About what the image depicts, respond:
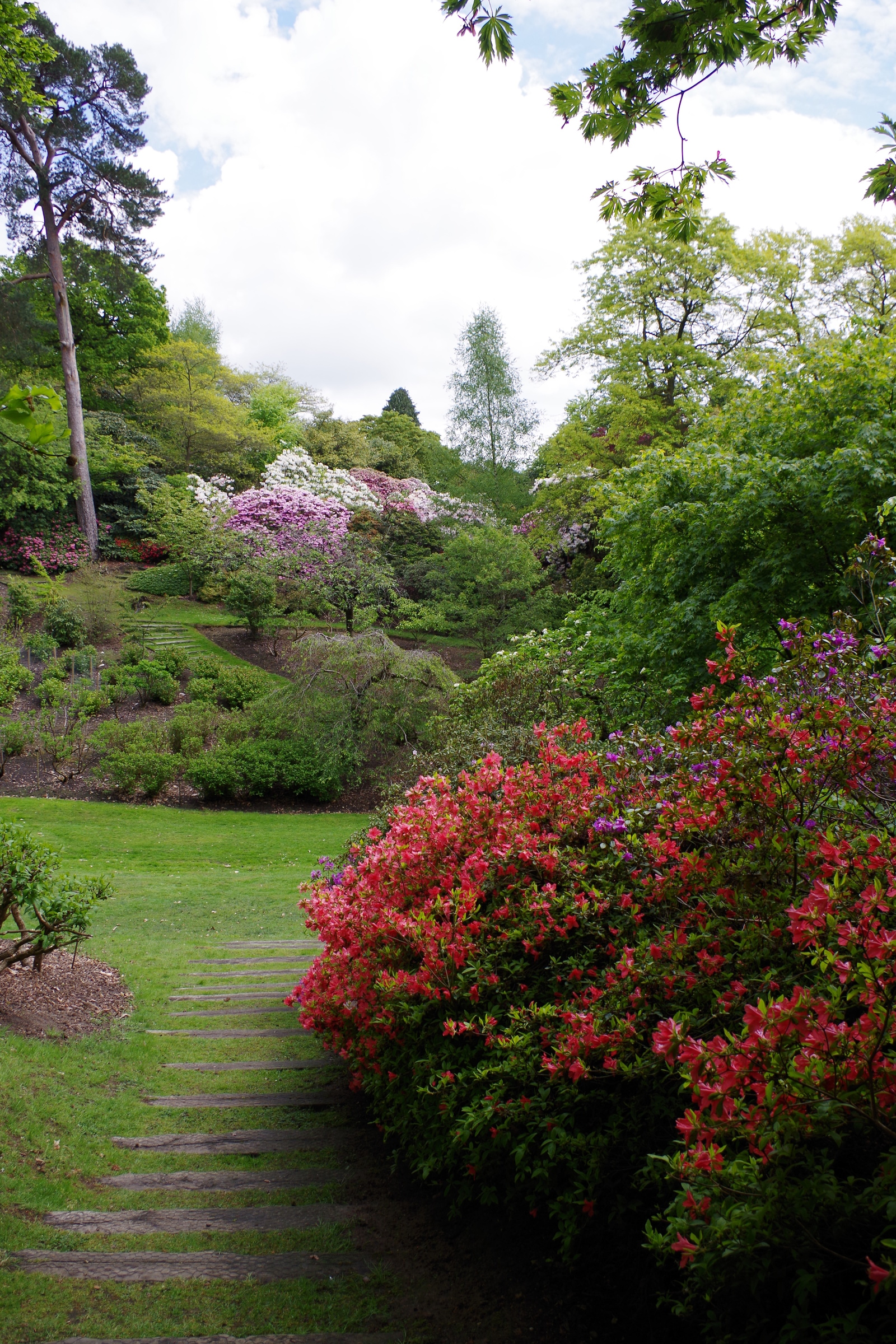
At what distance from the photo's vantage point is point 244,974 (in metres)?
5.18

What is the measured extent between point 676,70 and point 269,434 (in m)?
23.0

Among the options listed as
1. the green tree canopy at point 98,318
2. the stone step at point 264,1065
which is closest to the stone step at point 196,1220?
the stone step at point 264,1065

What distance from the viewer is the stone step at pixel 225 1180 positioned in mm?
2824

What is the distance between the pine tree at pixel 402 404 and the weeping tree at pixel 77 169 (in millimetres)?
17232

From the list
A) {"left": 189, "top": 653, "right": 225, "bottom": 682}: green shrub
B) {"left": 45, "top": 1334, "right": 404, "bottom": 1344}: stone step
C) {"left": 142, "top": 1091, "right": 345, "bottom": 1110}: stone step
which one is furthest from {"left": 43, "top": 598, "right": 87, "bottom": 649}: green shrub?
{"left": 45, "top": 1334, "right": 404, "bottom": 1344}: stone step

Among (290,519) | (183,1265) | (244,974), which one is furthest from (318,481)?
(183,1265)

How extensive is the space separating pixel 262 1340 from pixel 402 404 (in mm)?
37549

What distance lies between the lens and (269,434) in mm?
24328

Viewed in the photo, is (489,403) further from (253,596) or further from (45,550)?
(45,550)

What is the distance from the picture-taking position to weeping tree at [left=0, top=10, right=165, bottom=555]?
17922mm

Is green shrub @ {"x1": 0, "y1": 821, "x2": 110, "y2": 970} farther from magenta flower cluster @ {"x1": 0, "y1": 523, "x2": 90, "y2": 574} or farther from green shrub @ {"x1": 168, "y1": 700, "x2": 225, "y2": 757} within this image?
magenta flower cluster @ {"x1": 0, "y1": 523, "x2": 90, "y2": 574}

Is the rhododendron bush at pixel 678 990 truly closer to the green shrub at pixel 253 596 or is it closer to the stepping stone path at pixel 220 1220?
the stepping stone path at pixel 220 1220

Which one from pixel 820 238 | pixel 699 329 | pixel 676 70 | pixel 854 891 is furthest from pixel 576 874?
pixel 820 238

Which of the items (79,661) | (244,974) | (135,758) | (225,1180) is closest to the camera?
(225,1180)
